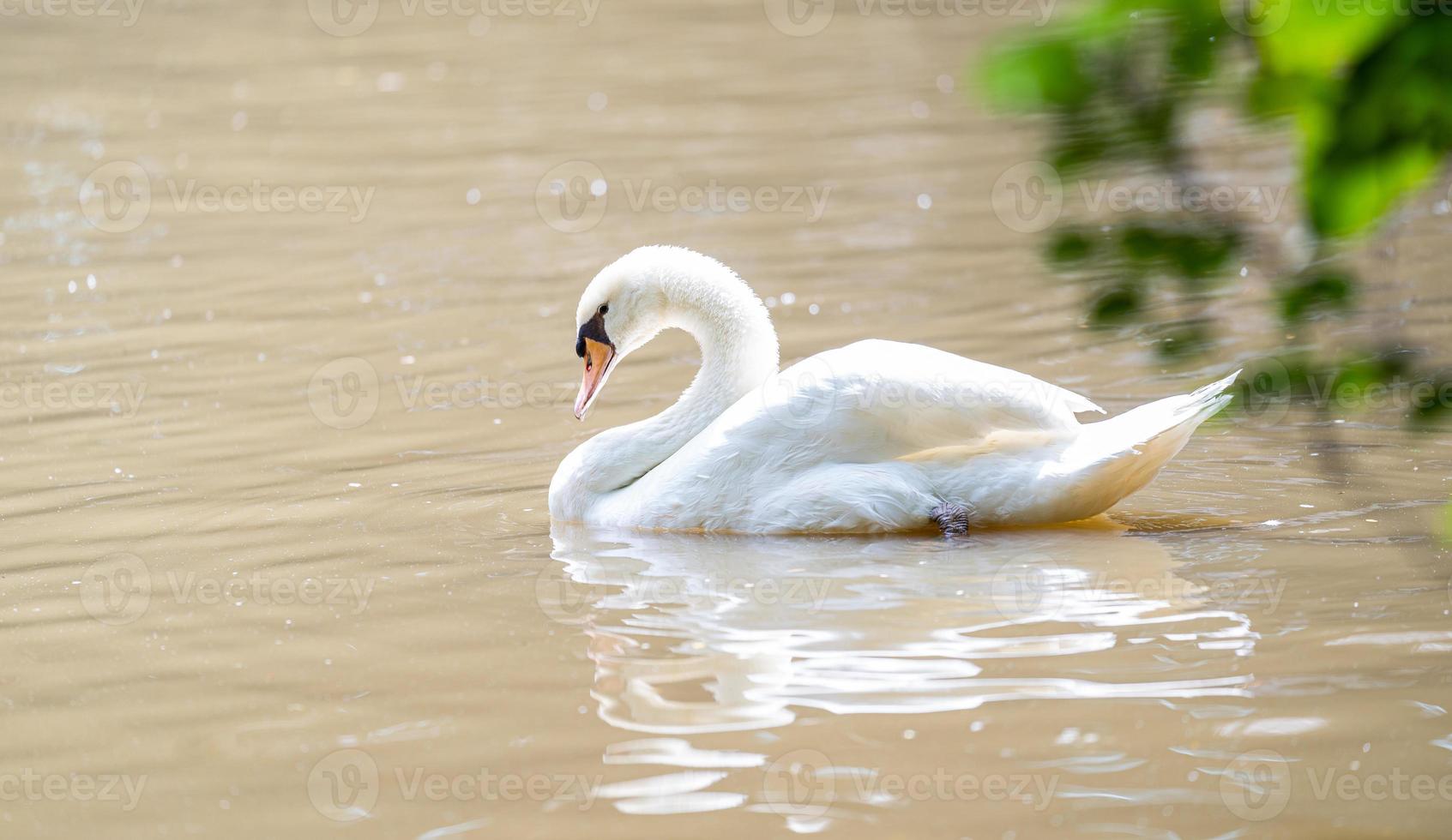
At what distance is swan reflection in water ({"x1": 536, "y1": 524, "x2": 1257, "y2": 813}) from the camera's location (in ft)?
12.1

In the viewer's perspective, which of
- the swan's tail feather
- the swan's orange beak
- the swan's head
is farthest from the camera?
the swan's orange beak

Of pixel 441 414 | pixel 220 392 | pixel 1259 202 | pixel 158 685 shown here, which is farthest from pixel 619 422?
pixel 1259 202

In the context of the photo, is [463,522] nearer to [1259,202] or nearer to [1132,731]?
[1132,731]

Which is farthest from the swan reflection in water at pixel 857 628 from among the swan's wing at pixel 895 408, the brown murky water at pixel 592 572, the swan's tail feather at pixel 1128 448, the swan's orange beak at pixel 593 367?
the swan's orange beak at pixel 593 367

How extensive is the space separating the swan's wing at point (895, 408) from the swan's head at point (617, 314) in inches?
29.7

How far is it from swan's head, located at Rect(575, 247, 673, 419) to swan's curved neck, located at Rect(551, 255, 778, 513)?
69 mm

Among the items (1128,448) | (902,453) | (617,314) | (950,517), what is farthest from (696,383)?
(1128,448)

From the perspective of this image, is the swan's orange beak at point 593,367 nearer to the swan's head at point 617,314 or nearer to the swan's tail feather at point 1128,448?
the swan's head at point 617,314

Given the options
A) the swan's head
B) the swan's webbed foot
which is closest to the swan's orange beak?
the swan's head

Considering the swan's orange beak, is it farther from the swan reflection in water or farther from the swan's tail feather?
the swan's tail feather

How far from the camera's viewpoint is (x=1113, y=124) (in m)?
1.21

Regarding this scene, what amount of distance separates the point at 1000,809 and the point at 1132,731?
1.49ft

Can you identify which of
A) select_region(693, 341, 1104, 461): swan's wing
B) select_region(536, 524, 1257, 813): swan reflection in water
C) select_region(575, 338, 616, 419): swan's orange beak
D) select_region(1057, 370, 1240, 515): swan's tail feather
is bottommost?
select_region(536, 524, 1257, 813): swan reflection in water

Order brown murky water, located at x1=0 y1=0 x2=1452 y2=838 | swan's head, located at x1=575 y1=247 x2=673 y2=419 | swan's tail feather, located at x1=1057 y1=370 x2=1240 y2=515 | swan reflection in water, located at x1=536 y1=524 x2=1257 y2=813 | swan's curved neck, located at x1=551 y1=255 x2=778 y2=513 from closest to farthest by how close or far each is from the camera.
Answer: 1. brown murky water, located at x1=0 y1=0 x2=1452 y2=838
2. swan reflection in water, located at x1=536 y1=524 x2=1257 y2=813
3. swan's tail feather, located at x1=1057 y1=370 x2=1240 y2=515
4. swan's curved neck, located at x1=551 y1=255 x2=778 y2=513
5. swan's head, located at x1=575 y1=247 x2=673 y2=419
